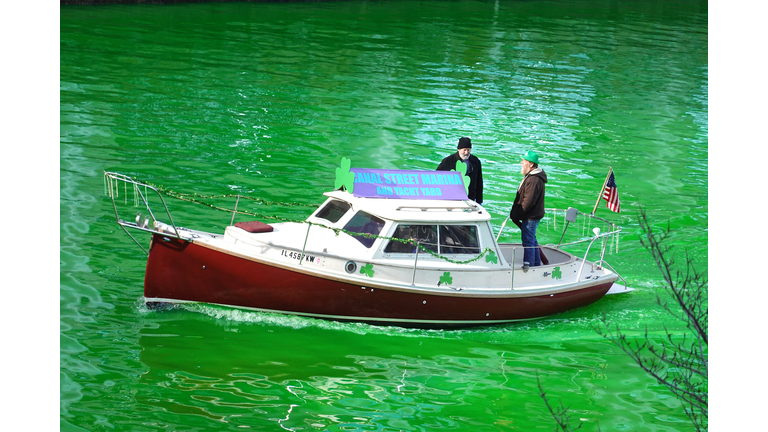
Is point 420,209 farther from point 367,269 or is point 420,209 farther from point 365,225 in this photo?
point 367,269

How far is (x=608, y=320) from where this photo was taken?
13.3 m

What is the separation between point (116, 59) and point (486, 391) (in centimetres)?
2301

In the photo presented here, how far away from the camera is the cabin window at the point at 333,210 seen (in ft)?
41.1

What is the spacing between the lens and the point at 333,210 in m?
12.7

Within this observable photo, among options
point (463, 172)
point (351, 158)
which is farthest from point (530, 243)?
point (351, 158)

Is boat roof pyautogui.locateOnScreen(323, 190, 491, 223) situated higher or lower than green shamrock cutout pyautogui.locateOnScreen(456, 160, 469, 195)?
lower

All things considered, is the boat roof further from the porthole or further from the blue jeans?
the blue jeans

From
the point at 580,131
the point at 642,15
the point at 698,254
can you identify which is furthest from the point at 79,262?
the point at 642,15

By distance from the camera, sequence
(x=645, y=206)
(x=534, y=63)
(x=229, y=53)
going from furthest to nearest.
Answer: (x=534, y=63) → (x=229, y=53) → (x=645, y=206)

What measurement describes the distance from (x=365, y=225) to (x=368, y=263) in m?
0.77

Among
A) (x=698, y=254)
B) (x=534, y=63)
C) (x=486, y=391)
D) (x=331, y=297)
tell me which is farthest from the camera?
(x=534, y=63)

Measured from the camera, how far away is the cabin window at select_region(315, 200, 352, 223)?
1253 centimetres

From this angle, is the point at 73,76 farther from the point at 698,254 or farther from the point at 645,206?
the point at 698,254

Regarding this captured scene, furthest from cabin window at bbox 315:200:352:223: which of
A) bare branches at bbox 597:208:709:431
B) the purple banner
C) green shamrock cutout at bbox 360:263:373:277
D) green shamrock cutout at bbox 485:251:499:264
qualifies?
bare branches at bbox 597:208:709:431
